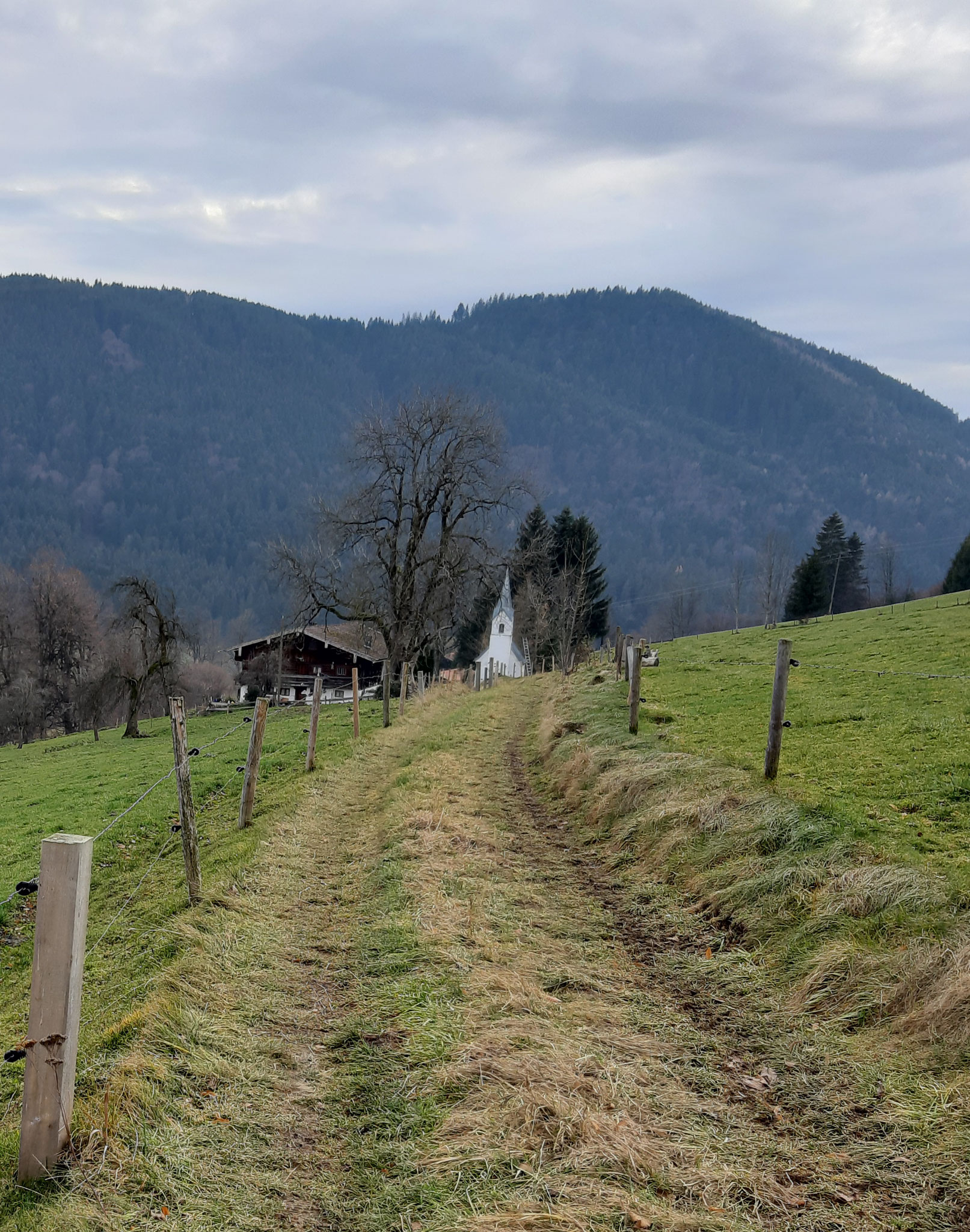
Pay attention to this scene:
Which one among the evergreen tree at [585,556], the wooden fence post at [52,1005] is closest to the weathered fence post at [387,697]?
the wooden fence post at [52,1005]

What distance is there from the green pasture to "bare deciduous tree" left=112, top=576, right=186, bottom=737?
27190mm

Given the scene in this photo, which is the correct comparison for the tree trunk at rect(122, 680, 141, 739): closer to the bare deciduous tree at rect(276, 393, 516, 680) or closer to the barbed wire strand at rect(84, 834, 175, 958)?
the bare deciduous tree at rect(276, 393, 516, 680)

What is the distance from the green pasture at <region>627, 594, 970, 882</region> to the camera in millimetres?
8578

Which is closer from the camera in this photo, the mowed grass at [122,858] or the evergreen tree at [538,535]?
the mowed grass at [122,858]

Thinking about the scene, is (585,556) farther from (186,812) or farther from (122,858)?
(186,812)

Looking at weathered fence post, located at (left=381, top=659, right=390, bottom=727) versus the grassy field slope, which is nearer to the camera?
the grassy field slope

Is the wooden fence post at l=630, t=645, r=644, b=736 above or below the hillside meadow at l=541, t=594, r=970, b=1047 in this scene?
above

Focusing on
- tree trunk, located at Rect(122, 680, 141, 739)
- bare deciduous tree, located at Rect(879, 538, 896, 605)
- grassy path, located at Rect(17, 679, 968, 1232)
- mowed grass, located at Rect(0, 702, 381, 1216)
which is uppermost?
bare deciduous tree, located at Rect(879, 538, 896, 605)

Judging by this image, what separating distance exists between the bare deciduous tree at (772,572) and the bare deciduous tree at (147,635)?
2335 inches

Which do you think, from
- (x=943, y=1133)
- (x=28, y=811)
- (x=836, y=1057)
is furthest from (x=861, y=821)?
(x=28, y=811)

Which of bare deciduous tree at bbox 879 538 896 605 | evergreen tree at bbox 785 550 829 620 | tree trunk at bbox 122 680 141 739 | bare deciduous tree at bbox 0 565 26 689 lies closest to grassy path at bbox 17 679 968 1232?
tree trunk at bbox 122 680 141 739

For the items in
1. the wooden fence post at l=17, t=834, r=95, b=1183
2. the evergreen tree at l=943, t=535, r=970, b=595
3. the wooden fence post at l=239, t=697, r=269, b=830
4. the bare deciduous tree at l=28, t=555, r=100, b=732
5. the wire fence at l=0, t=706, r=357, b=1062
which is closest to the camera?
the wooden fence post at l=17, t=834, r=95, b=1183

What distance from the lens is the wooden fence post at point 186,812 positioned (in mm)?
8242

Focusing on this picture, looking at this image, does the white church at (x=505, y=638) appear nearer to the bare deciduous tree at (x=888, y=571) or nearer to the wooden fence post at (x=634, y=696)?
the bare deciduous tree at (x=888, y=571)
